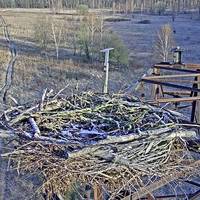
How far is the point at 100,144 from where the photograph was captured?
13.5 ft

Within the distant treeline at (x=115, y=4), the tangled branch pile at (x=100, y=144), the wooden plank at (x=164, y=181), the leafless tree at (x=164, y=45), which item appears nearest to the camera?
the tangled branch pile at (x=100, y=144)

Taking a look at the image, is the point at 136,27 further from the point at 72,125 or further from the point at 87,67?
the point at 72,125

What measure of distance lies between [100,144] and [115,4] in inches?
2396

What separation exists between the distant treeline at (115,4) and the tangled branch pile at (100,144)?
2048 inches

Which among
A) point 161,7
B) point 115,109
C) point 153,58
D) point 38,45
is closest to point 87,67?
point 153,58

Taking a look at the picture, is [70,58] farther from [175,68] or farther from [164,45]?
[175,68]

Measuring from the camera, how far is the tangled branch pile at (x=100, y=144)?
400 cm

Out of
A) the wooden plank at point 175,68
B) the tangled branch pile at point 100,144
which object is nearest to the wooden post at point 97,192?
the tangled branch pile at point 100,144

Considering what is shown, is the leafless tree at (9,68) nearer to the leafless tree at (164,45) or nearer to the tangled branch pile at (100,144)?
the leafless tree at (164,45)

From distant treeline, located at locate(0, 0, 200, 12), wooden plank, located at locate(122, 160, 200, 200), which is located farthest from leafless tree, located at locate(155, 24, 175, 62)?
distant treeline, located at locate(0, 0, 200, 12)

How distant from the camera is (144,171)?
13.3 ft

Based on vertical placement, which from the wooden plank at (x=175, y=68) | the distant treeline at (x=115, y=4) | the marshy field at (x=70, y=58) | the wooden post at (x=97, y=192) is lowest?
the marshy field at (x=70, y=58)

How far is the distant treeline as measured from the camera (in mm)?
58625

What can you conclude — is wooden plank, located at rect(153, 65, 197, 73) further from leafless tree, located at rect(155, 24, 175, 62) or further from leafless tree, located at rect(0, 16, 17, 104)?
leafless tree, located at rect(155, 24, 175, 62)
